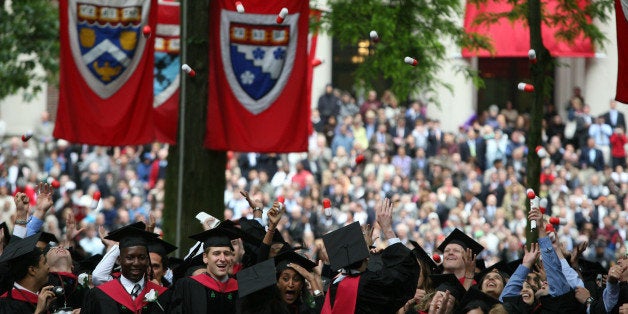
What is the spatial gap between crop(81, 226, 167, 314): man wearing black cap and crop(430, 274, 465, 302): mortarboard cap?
2253 mm

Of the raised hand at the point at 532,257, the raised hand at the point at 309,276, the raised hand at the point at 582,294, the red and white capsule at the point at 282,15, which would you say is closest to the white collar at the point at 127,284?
the raised hand at the point at 309,276

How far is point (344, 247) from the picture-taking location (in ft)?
39.8

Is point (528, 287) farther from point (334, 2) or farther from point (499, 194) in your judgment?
point (499, 194)

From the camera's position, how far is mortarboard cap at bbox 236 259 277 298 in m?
11.7

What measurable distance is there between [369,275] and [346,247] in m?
0.31

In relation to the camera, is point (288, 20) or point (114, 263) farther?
point (288, 20)

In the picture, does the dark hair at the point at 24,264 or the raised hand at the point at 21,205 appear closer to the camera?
the dark hair at the point at 24,264

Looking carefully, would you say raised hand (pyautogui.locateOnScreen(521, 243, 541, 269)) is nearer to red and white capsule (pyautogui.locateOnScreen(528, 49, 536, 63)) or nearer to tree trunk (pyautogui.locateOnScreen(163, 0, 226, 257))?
red and white capsule (pyautogui.locateOnScreen(528, 49, 536, 63))

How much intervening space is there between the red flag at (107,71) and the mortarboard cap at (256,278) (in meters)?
4.99

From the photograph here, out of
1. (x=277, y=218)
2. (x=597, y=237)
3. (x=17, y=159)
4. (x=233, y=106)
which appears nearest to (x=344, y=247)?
(x=277, y=218)

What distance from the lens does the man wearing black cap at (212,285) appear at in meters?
11.9

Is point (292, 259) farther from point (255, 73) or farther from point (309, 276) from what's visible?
point (255, 73)

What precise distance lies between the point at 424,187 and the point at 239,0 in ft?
37.4

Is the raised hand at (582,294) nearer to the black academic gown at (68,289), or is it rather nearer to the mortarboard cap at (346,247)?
the mortarboard cap at (346,247)
